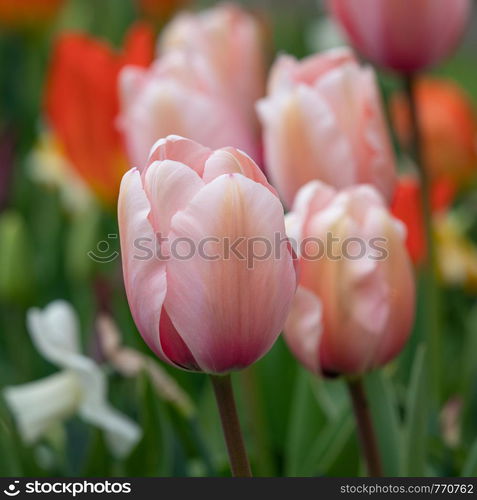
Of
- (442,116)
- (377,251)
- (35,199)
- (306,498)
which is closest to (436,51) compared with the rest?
(377,251)

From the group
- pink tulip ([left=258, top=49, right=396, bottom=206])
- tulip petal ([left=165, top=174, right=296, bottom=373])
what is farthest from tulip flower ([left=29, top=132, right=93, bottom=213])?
tulip petal ([left=165, top=174, right=296, bottom=373])

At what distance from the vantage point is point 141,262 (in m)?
0.48

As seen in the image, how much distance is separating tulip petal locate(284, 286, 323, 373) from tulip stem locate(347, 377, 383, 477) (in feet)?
0.09

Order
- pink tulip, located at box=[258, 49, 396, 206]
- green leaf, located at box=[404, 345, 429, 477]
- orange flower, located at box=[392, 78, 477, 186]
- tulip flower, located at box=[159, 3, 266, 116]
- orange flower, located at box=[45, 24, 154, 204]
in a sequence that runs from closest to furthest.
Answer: green leaf, located at box=[404, 345, 429, 477] → pink tulip, located at box=[258, 49, 396, 206] → tulip flower, located at box=[159, 3, 266, 116] → orange flower, located at box=[45, 24, 154, 204] → orange flower, located at box=[392, 78, 477, 186]

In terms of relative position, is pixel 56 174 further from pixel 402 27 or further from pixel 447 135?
pixel 402 27

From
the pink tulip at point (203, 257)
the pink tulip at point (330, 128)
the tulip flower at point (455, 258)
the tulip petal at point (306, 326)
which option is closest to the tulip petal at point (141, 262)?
the pink tulip at point (203, 257)

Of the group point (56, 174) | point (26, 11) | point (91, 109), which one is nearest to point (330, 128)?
point (91, 109)

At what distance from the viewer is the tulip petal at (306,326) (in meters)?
0.60

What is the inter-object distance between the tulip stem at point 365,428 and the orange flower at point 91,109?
54cm

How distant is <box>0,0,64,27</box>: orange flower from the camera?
1.91m

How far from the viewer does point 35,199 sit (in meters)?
1.65

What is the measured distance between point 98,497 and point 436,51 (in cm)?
46

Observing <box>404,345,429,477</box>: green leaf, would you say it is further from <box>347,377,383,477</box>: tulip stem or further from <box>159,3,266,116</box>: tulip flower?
<box>159,3,266,116</box>: tulip flower

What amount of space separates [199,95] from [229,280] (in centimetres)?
36
